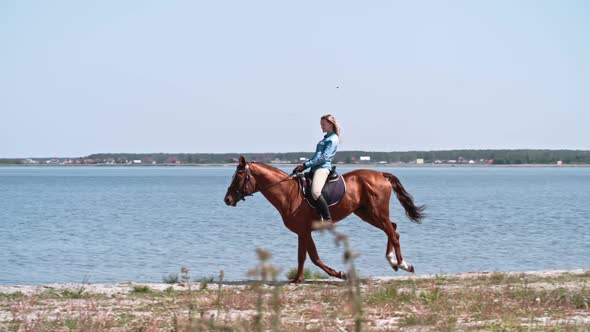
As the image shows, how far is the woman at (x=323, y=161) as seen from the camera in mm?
13719

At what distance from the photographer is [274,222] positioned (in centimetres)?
4025

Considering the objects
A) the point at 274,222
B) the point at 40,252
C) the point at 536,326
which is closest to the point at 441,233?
the point at 274,222

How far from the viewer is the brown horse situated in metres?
14.0

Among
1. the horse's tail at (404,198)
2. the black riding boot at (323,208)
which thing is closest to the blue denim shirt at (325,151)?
the black riding boot at (323,208)

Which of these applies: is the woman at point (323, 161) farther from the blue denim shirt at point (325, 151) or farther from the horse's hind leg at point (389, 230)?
the horse's hind leg at point (389, 230)

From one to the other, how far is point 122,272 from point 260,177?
832 centimetres

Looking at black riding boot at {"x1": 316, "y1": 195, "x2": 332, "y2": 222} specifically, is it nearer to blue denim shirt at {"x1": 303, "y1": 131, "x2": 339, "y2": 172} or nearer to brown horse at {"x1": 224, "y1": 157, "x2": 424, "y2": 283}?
brown horse at {"x1": 224, "y1": 157, "x2": 424, "y2": 283}

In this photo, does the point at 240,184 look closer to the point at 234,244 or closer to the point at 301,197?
the point at 301,197

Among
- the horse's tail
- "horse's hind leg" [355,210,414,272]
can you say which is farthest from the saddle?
the horse's tail

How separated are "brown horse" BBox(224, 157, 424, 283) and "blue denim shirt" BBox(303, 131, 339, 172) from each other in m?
0.54

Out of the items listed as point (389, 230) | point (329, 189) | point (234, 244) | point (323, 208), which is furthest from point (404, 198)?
point (234, 244)

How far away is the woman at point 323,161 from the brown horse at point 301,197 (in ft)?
0.82

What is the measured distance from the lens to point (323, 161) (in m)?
13.8

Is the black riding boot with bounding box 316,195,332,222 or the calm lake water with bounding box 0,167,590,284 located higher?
the black riding boot with bounding box 316,195,332,222
